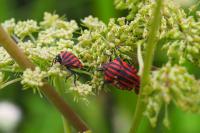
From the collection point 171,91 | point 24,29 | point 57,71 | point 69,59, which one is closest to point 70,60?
point 69,59

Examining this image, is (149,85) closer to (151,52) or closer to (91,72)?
(151,52)

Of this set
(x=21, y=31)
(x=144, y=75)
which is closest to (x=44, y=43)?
(x=21, y=31)

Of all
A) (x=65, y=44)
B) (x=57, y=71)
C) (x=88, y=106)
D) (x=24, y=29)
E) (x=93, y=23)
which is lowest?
(x=57, y=71)

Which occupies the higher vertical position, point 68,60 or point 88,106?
point 88,106

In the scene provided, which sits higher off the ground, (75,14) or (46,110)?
(75,14)

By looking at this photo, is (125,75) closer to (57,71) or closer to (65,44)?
(57,71)

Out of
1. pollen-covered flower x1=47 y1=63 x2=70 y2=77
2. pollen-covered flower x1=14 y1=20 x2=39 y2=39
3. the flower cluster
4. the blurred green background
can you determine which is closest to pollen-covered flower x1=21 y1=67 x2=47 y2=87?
pollen-covered flower x1=47 y1=63 x2=70 y2=77
